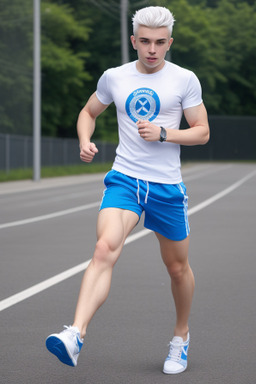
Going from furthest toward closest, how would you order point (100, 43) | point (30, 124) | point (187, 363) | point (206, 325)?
point (100, 43) → point (30, 124) → point (206, 325) → point (187, 363)

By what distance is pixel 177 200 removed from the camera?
548 centimetres

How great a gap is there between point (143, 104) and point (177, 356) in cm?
153

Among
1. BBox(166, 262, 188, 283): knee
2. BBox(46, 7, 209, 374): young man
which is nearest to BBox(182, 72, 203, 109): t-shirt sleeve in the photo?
BBox(46, 7, 209, 374): young man

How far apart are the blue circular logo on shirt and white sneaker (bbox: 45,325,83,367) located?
1.41 meters

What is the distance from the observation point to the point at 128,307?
762 cm

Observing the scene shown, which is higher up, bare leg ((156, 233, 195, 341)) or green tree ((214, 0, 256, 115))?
green tree ((214, 0, 256, 115))

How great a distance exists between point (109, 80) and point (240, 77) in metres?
81.4

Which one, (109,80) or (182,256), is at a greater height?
(109,80)

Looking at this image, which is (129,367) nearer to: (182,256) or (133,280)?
(182,256)

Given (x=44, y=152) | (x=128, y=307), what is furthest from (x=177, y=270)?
(x=44, y=152)

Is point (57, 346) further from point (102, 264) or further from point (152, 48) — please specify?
point (152, 48)

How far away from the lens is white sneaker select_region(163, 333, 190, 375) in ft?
18.1

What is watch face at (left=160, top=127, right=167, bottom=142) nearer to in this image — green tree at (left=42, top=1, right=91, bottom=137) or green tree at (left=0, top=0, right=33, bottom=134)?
green tree at (left=0, top=0, right=33, bottom=134)

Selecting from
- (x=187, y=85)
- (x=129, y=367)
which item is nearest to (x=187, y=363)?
(x=129, y=367)
